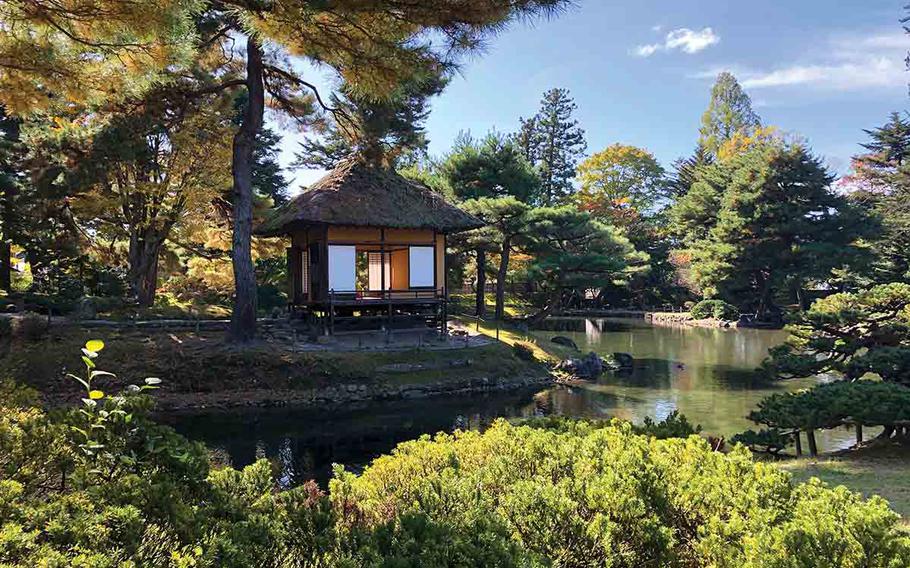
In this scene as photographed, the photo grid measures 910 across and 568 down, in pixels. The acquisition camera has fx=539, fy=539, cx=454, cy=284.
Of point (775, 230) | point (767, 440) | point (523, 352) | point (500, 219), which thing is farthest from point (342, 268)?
point (775, 230)

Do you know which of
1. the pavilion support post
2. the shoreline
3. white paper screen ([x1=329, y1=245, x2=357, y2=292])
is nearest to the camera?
the pavilion support post

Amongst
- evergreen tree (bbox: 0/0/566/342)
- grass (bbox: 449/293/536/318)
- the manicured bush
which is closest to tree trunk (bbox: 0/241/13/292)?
evergreen tree (bbox: 0/0/566/342)

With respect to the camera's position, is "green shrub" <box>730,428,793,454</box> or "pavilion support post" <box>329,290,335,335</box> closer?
"green shrub" <box>730,428,793,454</box>

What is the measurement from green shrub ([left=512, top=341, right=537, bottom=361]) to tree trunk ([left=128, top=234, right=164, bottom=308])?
12009 mm

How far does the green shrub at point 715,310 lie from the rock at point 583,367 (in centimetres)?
1742

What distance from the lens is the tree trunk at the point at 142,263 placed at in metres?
17.6

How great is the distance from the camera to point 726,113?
44125 millimetres

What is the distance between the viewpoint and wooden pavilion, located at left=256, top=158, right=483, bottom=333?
1653 cm

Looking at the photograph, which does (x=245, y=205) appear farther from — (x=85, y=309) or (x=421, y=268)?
(x=421, y=268)

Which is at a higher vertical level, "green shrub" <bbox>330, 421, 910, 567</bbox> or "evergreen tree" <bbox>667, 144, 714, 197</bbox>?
"evergreen tree" <bbox>667, 144, 714, 197</bbox>

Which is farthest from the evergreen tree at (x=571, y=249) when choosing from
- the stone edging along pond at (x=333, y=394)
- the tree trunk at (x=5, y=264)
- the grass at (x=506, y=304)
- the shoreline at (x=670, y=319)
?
the tree trunk at (x=5, y=264)

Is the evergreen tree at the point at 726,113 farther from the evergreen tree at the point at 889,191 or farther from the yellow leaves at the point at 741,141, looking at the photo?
the evergreen tree at the point at 889,191

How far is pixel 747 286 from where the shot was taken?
102 feet

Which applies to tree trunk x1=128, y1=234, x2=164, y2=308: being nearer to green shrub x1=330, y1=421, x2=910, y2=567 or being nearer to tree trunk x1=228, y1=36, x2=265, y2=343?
tree trunk x1=228, y1=36, x2=265, y2=343
